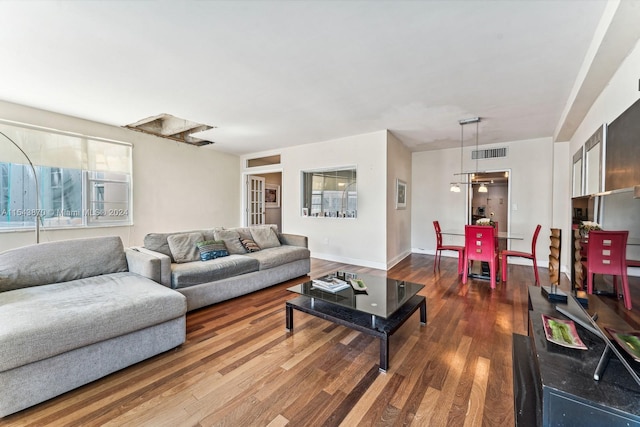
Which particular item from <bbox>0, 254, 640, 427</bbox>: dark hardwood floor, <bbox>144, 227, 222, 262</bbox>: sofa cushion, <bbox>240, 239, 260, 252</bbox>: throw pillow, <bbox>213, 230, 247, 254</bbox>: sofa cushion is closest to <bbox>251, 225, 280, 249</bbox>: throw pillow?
<bbox>240, 239, 260, 252</bbox>: throw pillow

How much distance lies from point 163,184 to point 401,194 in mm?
5068

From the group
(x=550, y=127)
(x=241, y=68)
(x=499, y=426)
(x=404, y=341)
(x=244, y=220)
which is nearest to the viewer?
(x=499, y=426)

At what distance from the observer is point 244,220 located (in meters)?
7.11

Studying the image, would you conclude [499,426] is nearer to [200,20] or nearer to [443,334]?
[443,334]

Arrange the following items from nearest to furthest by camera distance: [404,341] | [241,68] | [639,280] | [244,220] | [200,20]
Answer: [639,280] → [200,20] → [404,341] → [241,68] → [244,220]

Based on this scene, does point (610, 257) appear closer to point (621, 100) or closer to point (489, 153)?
point (621, 100)

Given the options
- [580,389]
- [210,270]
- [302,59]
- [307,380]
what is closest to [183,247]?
[210,270]

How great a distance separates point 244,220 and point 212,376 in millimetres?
5528

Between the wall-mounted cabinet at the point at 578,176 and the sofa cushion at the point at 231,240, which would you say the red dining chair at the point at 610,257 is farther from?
the sofa cushion at the point at 231,240

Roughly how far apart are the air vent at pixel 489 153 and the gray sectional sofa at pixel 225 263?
424cm

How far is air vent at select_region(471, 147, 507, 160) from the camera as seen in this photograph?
5480mm

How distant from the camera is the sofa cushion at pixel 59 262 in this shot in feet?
7.25

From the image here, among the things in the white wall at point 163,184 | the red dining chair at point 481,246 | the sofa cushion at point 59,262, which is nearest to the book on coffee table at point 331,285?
the sofa cushion at point 59,262

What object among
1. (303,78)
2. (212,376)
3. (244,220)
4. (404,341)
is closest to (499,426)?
(404,341)
